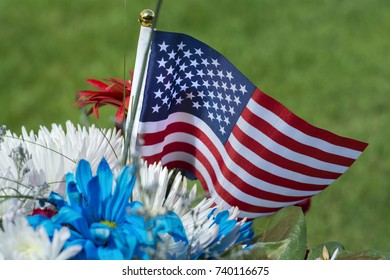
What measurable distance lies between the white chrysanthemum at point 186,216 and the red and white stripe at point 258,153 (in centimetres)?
14

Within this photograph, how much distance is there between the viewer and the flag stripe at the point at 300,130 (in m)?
1.07

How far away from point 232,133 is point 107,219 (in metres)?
0.33

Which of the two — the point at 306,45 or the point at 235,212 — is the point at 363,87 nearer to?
the point at 306,45

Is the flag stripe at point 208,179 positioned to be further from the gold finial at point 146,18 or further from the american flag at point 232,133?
the gold finial at point 146,18

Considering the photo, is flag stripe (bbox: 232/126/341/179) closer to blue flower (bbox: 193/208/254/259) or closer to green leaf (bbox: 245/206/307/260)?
green leaf (bbox: 245/206/307/260)

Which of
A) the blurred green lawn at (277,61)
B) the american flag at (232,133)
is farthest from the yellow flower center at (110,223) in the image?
the blurred green lawn at (277,61)

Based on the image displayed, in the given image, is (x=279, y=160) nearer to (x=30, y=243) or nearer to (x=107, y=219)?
(x=107, y=219)

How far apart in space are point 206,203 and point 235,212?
0.05 m

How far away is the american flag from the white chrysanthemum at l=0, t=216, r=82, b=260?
30cm

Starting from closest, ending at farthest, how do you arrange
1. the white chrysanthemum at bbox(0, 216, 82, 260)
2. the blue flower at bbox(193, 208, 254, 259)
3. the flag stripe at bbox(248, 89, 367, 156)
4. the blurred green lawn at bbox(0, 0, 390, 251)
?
1. the white chrysanthemum at bbox(0, 216, 82, 260)
2. the blue flower at bbox(193, 208, 254, 259)
3. the flag stripe at bbox(248, 89, 367, 156)
4. the blurred green lawn at bbox(0, 0, 390, 251)

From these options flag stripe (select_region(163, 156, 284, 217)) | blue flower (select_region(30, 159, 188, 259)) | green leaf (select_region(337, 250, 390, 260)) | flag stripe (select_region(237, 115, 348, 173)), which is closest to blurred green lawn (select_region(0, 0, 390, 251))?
flag stripe (select_region(163, 156, 284, 217))

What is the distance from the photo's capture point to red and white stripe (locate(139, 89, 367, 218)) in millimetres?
1088

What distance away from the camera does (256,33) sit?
458 cm

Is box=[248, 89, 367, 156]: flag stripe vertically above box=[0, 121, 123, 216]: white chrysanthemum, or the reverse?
box=[248, 89, 367, 156]: flag stripe
